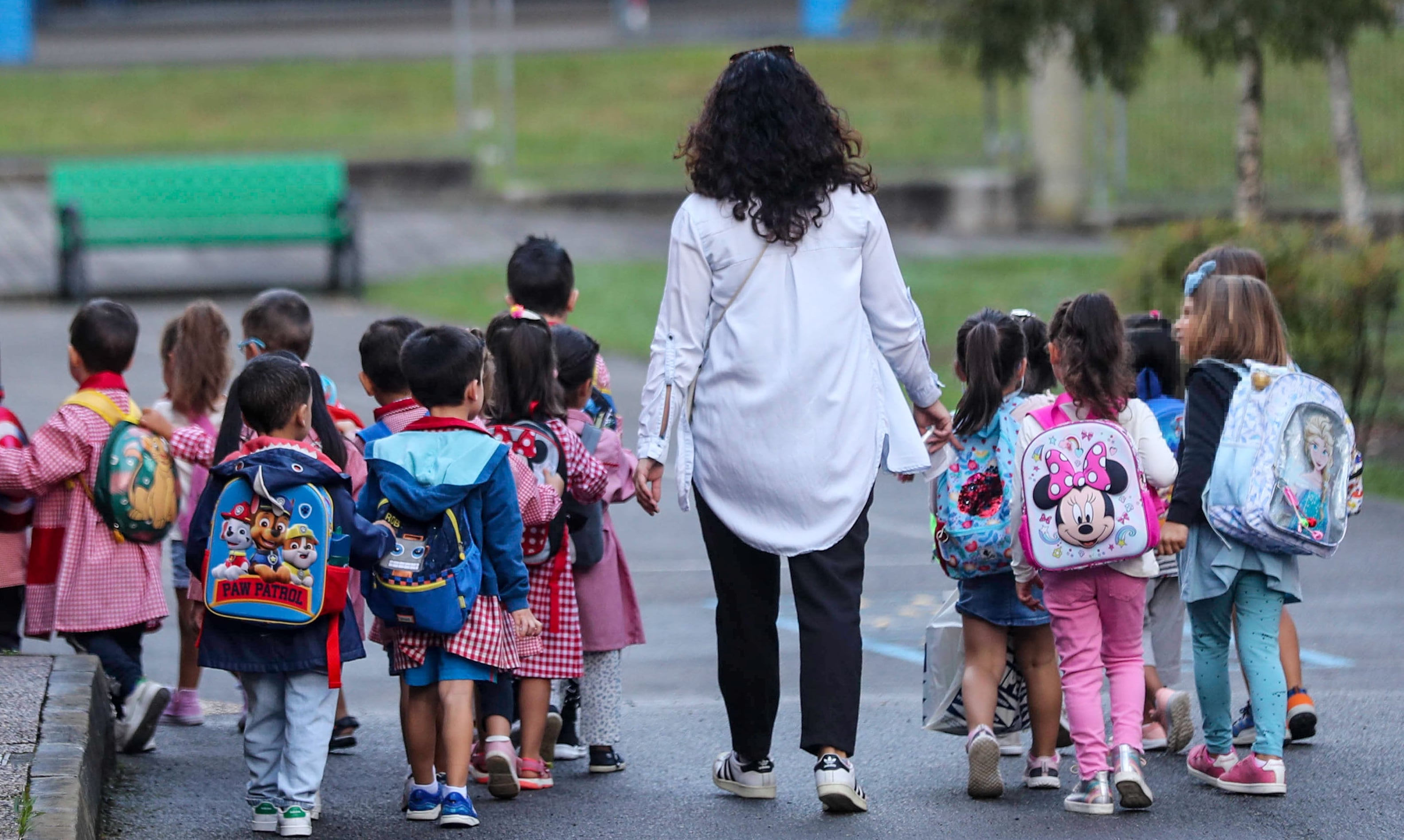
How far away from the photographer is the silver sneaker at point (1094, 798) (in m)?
4.82

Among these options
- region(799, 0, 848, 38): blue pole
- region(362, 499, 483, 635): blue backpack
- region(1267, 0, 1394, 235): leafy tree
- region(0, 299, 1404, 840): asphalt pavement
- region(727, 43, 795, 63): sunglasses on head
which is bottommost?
region(0, 299, 1404, 840): asphalt pavement

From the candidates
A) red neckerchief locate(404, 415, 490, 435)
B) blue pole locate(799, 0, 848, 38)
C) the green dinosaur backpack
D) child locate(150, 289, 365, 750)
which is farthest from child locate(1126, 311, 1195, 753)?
blue pole locate(799, 0, 848, 38)

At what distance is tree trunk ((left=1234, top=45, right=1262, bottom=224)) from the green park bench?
26.0 ft

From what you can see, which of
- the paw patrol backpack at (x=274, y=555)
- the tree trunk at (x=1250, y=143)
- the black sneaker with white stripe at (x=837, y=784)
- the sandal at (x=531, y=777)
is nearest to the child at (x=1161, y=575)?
the black sneaker with white stripe at (x=837, y=784)

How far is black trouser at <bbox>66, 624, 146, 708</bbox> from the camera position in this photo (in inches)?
221

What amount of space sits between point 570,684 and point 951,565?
4.38 feet

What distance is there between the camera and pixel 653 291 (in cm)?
1659

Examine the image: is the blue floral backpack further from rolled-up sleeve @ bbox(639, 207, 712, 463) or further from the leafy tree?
the leafy tree

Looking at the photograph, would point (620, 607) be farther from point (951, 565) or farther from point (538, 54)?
point (538, 54)

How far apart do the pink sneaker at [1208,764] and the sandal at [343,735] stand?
2545 millimetres

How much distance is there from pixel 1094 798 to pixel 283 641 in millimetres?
2166

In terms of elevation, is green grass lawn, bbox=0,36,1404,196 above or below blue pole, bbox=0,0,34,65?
below

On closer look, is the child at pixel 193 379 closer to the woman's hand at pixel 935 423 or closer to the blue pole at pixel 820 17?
the woman's hand at pixel 935 423

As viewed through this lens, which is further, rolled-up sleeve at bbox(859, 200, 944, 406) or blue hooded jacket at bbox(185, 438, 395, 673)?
rolled-up sleeve at bbox(859, 200, 944, 406)
